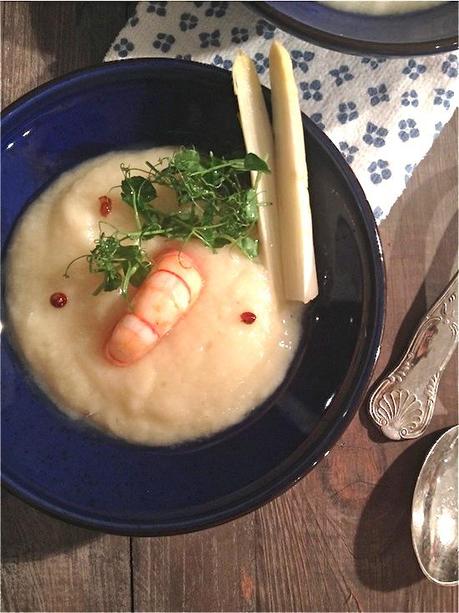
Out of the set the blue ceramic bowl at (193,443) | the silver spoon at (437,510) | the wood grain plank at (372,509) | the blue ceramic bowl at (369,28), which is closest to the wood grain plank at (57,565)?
the blue ceramic bowl at (193,443)

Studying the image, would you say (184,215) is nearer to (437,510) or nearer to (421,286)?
(421,286)

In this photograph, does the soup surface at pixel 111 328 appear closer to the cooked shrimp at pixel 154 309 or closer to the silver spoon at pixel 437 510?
the cooked shrimp at pixel 154 309

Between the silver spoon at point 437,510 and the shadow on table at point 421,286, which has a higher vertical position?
the shadow on table at point 421,286

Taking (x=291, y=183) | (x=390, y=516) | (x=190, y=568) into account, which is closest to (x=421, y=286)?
(x=291, y=183)

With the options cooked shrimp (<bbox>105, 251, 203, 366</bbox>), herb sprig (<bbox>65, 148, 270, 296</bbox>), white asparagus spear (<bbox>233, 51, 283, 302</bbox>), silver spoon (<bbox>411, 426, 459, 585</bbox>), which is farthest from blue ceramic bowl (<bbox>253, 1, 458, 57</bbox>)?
silver spoon (<bbox>411, 426, 459, 585</bbox>)

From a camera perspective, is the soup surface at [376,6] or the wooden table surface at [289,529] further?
the wooden table surface at [289,529]

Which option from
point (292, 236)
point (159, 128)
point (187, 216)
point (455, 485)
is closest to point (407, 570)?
point (455, 485)

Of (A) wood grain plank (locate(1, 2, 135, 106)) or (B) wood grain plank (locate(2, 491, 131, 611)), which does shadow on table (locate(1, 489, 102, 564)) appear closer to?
(B) wood grain plank (locate(2, 491, 131, 611))
